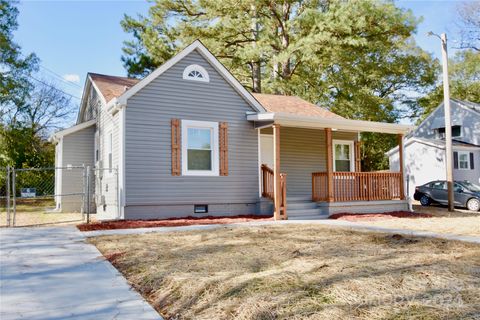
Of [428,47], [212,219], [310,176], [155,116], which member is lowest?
[212,219]

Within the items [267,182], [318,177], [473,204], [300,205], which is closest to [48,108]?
[267,182]

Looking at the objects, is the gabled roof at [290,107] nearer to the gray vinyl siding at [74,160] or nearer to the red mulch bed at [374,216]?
the red mulch bed at [374,216]

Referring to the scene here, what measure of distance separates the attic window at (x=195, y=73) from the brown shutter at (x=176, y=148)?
1.40 metres

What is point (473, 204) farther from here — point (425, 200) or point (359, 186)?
point (359, 186)

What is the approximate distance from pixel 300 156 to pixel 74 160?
8.14m

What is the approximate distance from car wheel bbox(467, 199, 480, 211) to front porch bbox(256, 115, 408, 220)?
18.4ft

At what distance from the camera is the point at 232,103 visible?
12.5 metres

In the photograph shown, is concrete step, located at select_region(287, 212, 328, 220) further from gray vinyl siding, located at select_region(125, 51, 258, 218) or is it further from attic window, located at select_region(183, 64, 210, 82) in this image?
attic window, located at select_region(183, 64, 210, 82)

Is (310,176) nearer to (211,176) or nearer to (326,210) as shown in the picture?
(326,210)

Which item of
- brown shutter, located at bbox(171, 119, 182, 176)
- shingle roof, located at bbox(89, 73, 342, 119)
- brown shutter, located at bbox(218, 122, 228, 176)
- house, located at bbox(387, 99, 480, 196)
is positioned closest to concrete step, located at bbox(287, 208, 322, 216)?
brown shutter, located at bbox(218, 122, 228, 176)

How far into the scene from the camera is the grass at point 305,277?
3248 mm

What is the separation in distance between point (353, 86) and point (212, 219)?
16324 mm

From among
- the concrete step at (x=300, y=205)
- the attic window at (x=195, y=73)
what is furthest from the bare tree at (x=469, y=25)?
the attic window at (x=195, y=73)

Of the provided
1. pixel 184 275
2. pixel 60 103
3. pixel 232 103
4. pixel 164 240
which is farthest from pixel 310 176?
pixel 60 103
